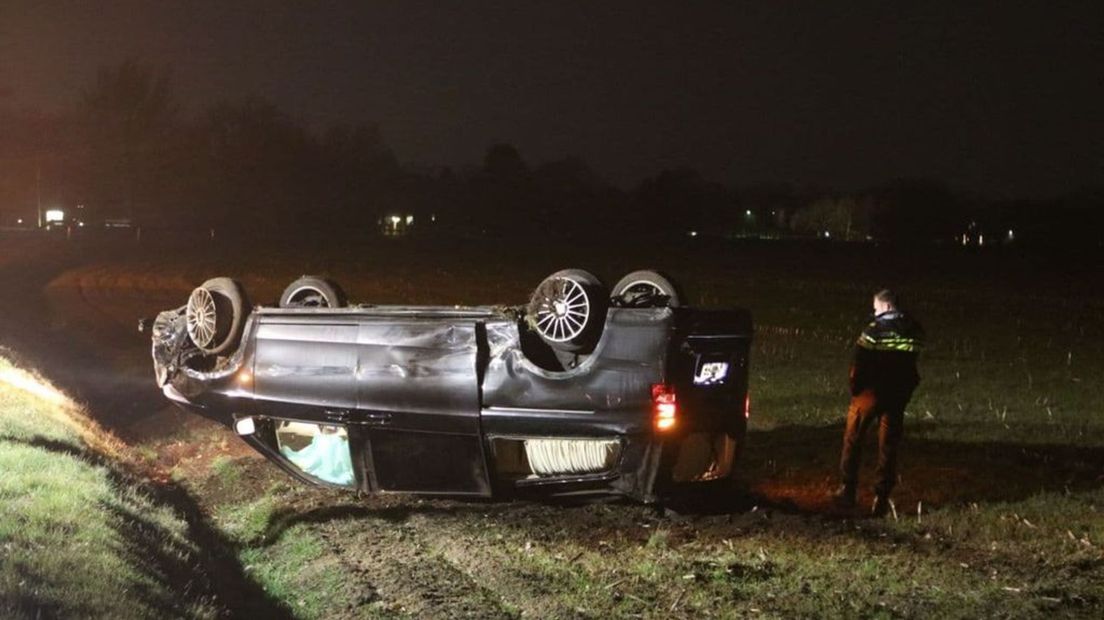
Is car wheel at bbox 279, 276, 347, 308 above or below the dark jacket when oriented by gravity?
above

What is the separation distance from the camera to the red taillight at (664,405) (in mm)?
7527

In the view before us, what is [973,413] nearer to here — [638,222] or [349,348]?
[349,348]

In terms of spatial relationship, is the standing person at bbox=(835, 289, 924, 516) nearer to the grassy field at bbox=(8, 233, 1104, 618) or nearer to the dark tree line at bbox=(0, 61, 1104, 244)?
the grassy field at bbox=(8, 233, 1104, 618)

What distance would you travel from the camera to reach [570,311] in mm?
7918

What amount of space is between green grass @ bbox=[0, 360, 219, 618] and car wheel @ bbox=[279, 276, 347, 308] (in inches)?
75.5

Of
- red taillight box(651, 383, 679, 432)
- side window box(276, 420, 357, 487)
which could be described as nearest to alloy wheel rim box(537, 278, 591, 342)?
red taillight box(651, 383, 679, 432)

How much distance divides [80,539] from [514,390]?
9.14 ft

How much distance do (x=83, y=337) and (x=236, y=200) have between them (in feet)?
216

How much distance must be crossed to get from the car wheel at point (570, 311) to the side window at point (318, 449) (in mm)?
1818

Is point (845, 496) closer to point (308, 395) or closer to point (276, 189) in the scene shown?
point (308, 395)

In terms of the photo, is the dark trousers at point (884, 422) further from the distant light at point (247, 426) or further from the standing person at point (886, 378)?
the distant light at point (247, 426)

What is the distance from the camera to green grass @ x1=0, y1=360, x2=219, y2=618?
19.1 feet

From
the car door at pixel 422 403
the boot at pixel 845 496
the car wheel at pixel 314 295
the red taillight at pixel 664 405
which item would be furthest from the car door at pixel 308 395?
the boot at pixel 845 496

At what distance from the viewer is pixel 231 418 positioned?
9.52 m
